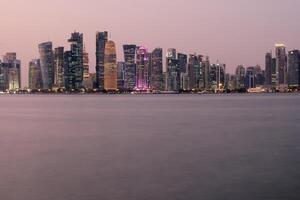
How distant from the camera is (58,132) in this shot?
50.3 metres

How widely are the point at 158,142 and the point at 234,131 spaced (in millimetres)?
12239

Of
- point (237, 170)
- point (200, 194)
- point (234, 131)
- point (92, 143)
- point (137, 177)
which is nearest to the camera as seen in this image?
point (200, 194)

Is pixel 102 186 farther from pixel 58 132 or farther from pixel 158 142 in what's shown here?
pixel 58 132

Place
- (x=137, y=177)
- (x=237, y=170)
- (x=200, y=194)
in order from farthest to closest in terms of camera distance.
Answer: (x=237, y=170), (x=137, y=177), (x=200, y=194)

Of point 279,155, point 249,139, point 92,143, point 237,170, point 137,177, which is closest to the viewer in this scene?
point 137,177

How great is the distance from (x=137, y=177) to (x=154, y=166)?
11.0 ft

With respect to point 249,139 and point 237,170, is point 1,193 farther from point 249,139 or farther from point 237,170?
point 249,139

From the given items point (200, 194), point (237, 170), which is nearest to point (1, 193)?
point (200, 194)

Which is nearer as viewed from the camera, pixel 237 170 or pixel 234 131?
pixel 237 170

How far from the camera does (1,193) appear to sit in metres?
21.2

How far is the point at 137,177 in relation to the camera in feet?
80.5

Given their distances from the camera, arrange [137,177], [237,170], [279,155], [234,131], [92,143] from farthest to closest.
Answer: [234,131] → [92,143] → [279,155] → [237,170] → [137,177]

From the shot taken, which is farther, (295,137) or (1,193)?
(295,137)

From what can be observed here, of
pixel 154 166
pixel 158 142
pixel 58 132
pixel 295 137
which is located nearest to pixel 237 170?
pixel 154 166
